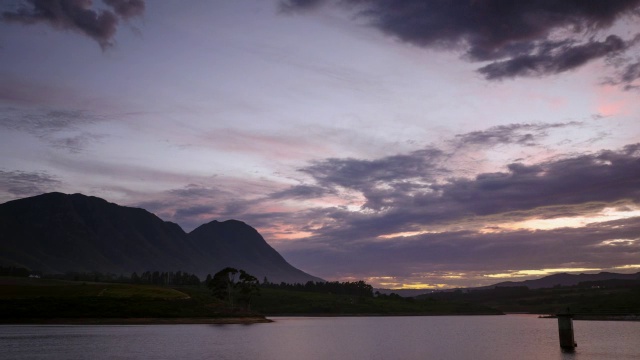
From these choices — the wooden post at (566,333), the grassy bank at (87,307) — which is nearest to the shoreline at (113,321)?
the grassy bank at (87,307)

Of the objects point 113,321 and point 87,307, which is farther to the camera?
point 87,307

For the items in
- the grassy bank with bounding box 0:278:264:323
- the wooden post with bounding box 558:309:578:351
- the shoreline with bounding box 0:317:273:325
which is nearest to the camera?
the wooden post with bounding box 558:309:578:351

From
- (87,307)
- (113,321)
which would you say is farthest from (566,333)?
(87,307)

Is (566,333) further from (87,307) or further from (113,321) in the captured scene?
(87,307)

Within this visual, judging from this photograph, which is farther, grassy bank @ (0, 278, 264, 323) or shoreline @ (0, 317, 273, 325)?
grassy bank @ (0, 278, 264, 323)

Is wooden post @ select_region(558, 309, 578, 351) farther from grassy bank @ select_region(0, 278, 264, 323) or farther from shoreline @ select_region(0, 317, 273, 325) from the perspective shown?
grassy bank @ select_region(0, 278, 264, 323)

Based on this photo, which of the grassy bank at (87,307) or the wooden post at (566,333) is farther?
the grassy bank at (87,307)

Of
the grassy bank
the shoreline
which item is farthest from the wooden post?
the grassy bank

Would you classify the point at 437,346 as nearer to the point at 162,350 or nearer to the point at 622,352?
the point at 622,352

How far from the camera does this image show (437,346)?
Answer: 108 meters

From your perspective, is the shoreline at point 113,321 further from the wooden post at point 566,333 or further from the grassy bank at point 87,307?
the wooden post at point 566,333

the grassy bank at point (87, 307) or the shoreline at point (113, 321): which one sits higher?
the grassy bank at point (87, 307)

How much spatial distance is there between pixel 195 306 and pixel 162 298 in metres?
12.5

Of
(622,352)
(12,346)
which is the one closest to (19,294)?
(12,346)
